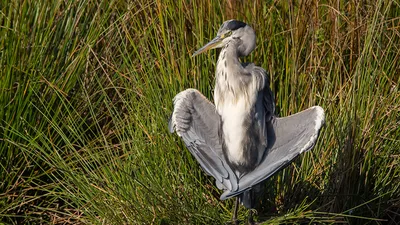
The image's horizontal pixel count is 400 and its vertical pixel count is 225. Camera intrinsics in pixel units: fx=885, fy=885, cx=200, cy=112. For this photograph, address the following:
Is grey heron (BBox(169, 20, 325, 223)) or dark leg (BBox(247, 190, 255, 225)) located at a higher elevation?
grey heron (BBox(169, 20, 325, 223))

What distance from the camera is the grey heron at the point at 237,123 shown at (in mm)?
3850

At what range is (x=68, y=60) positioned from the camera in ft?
15.3

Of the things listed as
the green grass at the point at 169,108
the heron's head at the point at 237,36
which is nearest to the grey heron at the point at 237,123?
the heron's head at the point at 237,36

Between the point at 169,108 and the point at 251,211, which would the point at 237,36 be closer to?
the point at 169,108

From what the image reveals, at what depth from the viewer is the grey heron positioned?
12.6 ft

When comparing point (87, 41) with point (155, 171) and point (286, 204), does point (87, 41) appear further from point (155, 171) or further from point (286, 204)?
point (286, 204)

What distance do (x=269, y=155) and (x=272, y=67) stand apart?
2.28 feet

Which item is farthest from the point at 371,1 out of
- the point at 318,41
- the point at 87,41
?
the point at 87,41

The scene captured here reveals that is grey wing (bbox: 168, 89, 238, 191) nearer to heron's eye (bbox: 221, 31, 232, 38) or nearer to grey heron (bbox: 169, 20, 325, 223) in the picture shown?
grey heron (bbox: 169, 20, 325, 223)

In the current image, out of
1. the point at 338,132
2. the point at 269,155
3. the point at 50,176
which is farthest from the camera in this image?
the point at 50,176

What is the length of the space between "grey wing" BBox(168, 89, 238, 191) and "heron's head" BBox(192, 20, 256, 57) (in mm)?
254

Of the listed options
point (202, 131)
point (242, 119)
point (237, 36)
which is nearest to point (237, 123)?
Answer: point (242, 119)

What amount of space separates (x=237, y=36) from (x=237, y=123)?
402 mm

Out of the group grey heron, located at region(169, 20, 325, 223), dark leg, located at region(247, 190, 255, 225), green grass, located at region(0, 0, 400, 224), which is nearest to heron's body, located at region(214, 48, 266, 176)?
grey heron, located at region(169, 20, 325, 223)
